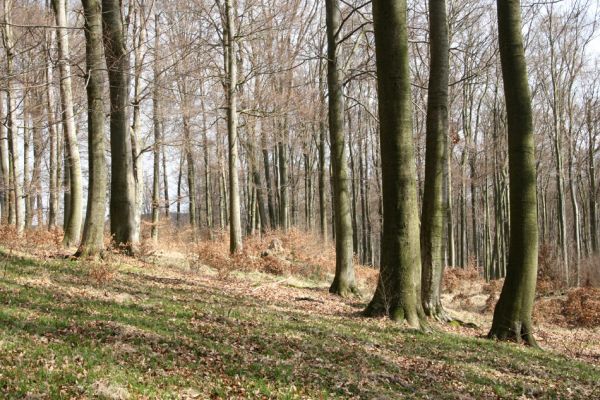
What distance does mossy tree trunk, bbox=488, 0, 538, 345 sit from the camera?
941 centimetres

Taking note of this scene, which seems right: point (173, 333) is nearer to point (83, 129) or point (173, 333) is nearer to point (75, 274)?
point (75, 274)

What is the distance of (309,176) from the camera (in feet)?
110

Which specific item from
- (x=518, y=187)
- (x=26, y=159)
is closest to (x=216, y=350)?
(x=518, y=187)

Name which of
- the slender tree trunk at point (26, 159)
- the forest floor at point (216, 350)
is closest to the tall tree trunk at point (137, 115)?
the slender tree trunk at point (26, 159)

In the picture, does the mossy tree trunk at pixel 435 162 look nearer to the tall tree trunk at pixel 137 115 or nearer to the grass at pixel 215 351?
the grass at pixel 215 351

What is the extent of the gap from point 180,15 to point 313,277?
1084 cm

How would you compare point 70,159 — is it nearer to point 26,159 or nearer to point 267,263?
point 267,263

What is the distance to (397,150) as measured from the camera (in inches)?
354

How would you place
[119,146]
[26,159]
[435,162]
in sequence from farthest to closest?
1. [26,159]
2. [119,146]
3. [435,162]

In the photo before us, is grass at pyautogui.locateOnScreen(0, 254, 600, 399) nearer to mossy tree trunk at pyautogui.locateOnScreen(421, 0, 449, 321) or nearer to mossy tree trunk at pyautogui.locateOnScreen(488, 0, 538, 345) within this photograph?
mossy tree trunk at pyautogui.locateOnScreen(488, 0, 538, 345)

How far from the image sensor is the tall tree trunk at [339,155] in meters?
13.4

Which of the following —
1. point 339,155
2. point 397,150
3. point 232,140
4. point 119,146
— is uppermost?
point 232,140

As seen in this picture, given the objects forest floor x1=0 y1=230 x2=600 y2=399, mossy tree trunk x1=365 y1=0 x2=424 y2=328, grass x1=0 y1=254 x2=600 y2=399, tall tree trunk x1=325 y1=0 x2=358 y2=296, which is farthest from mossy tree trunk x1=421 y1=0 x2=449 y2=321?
tall tree trunk x1=325 y1=0 x2=358 y2=296

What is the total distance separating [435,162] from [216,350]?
22.4ft
